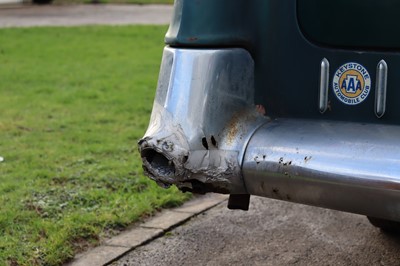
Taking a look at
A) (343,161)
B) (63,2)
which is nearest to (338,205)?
(343,161)

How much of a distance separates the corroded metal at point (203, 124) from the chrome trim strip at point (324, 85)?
252 millimetres

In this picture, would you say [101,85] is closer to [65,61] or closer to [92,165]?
[65,61]

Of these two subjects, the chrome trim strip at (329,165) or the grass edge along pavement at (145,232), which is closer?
the chrome trim strip at (329,165)

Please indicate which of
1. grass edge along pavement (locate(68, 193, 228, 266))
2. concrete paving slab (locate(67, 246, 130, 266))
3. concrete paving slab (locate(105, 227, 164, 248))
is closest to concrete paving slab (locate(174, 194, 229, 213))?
grass edge along pavement (locate(68, 193, 228, 266))

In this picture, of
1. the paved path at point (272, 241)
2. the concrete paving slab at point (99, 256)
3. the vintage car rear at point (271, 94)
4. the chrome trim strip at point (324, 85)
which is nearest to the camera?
the vintage car rear at point (271, 94)

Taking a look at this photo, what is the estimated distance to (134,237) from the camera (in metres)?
4.22

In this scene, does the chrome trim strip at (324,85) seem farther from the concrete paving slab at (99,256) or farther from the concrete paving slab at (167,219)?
the concrete paving slab at (167,219)

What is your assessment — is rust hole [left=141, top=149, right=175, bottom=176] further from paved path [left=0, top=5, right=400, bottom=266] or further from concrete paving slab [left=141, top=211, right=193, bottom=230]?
concrete paving slab [left=141, top=211, right=193, bottom=230]

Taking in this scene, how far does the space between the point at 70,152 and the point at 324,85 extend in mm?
2898

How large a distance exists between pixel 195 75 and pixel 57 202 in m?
1.82

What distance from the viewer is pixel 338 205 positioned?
279 centimetres

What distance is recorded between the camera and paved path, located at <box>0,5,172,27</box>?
53.4 feet

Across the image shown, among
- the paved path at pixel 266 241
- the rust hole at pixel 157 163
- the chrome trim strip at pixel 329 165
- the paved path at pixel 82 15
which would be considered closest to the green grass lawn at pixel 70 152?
the paved path at pixel 266 241

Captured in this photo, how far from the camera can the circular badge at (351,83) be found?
300 cm
